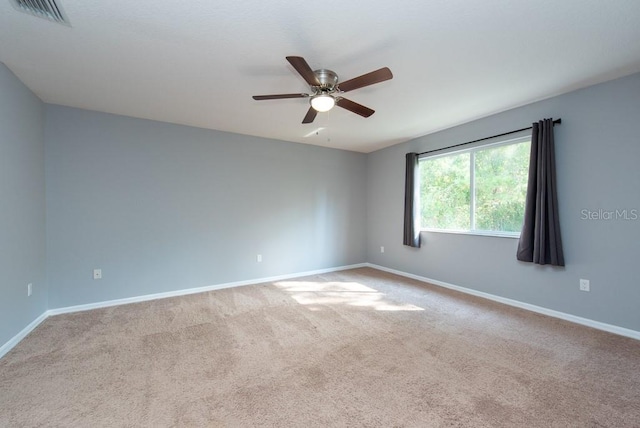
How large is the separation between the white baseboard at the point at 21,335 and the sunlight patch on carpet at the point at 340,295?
8.81 feet

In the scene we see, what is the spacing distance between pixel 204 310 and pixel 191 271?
0.89 meters

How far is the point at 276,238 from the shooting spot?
15.2ft

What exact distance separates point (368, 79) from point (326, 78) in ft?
1.42

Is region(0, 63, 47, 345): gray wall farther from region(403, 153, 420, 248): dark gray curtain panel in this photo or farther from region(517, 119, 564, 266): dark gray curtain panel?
region(517, 119, 564, 266): dark gray curtain panel

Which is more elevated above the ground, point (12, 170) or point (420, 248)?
point (12, 170)

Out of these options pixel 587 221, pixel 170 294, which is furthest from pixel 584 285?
pixel 170 294

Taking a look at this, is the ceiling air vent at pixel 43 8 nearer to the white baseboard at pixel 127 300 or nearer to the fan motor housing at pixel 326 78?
the fan motor housing at pixel 326 78

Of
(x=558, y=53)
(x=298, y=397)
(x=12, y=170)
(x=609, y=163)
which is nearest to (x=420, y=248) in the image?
(x=609, y=163)

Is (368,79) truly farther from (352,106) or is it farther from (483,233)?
(483,233)

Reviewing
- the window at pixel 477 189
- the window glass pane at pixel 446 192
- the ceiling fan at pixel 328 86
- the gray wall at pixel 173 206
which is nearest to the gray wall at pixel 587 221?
the window at pixel 477 189

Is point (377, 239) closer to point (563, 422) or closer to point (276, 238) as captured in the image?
point (276, 238)

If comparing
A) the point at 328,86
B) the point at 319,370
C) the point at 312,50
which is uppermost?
the point at 312,50

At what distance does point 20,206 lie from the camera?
251 cm

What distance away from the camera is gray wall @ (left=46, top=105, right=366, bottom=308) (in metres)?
3.19
